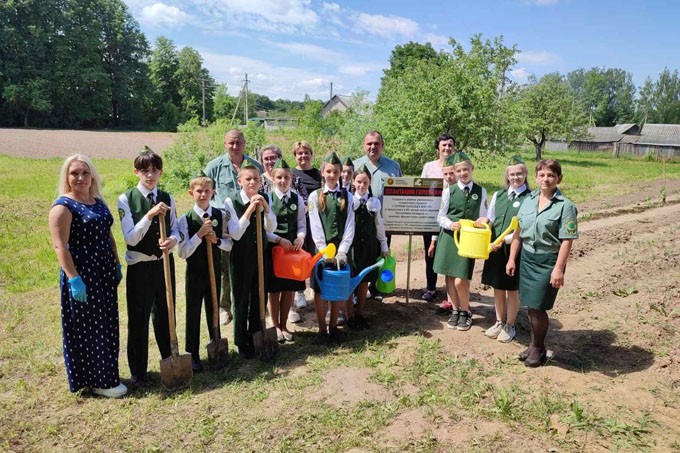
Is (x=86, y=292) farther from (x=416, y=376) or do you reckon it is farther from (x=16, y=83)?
(x=16, y=83)

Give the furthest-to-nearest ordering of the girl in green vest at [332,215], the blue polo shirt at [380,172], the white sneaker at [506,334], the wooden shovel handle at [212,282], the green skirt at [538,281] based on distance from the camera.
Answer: the blue polo shirt at [380,172]
the white sneaker at [506,334]
the girl in green vest at [332,215]
the wooden shovel handle at [212,282]
the green skirt at [538,281]

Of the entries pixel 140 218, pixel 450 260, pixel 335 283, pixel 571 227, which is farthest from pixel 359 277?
pixel 140 218

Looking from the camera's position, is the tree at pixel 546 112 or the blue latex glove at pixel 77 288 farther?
the tree at pixel 546 112

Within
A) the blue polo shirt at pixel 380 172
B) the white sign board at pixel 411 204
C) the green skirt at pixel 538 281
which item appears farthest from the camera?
the blue polo shirt at pixel 380 172

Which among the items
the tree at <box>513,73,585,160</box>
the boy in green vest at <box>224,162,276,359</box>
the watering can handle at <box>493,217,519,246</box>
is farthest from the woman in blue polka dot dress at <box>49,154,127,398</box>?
the tree at <box>513,73,585,160</box>

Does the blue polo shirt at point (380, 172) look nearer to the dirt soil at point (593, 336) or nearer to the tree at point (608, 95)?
the dirt soil at point (593, 336)

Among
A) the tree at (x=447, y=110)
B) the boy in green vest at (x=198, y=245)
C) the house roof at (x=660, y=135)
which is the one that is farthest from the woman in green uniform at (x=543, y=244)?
the house roof at (x=660, y=135)

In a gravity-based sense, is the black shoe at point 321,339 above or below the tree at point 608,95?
below

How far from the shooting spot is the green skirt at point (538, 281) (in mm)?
4086

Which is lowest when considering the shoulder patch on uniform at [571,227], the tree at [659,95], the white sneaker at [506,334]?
the white sneaker at [506,334]

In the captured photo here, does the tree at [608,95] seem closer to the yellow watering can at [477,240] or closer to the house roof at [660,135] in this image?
the house roof at [660,135]

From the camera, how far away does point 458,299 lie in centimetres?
527

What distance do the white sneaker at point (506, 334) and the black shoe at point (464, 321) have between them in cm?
35

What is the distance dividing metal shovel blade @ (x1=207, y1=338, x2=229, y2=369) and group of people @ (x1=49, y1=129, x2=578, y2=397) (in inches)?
2.8
